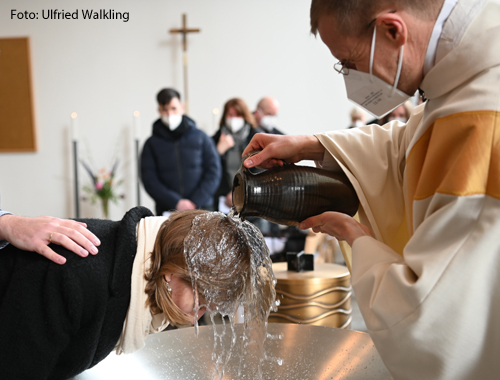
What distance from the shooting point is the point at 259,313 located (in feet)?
4.54

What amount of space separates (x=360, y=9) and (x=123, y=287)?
812 millimetres

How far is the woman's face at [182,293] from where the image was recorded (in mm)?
1272

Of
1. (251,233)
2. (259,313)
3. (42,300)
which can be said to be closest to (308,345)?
(259,313)

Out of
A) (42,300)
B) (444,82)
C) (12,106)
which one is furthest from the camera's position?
(12,106)

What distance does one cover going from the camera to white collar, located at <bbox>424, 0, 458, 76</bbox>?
0.91 meters

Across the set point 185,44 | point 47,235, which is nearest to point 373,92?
point 47,235

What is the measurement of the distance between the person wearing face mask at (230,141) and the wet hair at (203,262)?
8.46 ft

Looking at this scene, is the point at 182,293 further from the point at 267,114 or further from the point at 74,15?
the point at 74,15

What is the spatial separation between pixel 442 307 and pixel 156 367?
0.79 m

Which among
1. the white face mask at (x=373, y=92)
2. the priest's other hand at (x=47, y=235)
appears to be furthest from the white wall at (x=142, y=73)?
the white face mask at (x=373, y=92)

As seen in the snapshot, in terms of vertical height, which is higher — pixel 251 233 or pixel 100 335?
pixel 251 233

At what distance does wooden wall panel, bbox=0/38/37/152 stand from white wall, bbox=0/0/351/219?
0.09 meters

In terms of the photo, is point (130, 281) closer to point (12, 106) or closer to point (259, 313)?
point (259, 313)

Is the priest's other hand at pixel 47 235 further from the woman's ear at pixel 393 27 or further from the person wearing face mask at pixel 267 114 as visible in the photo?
the person wearing face mask at pixel 267 114
